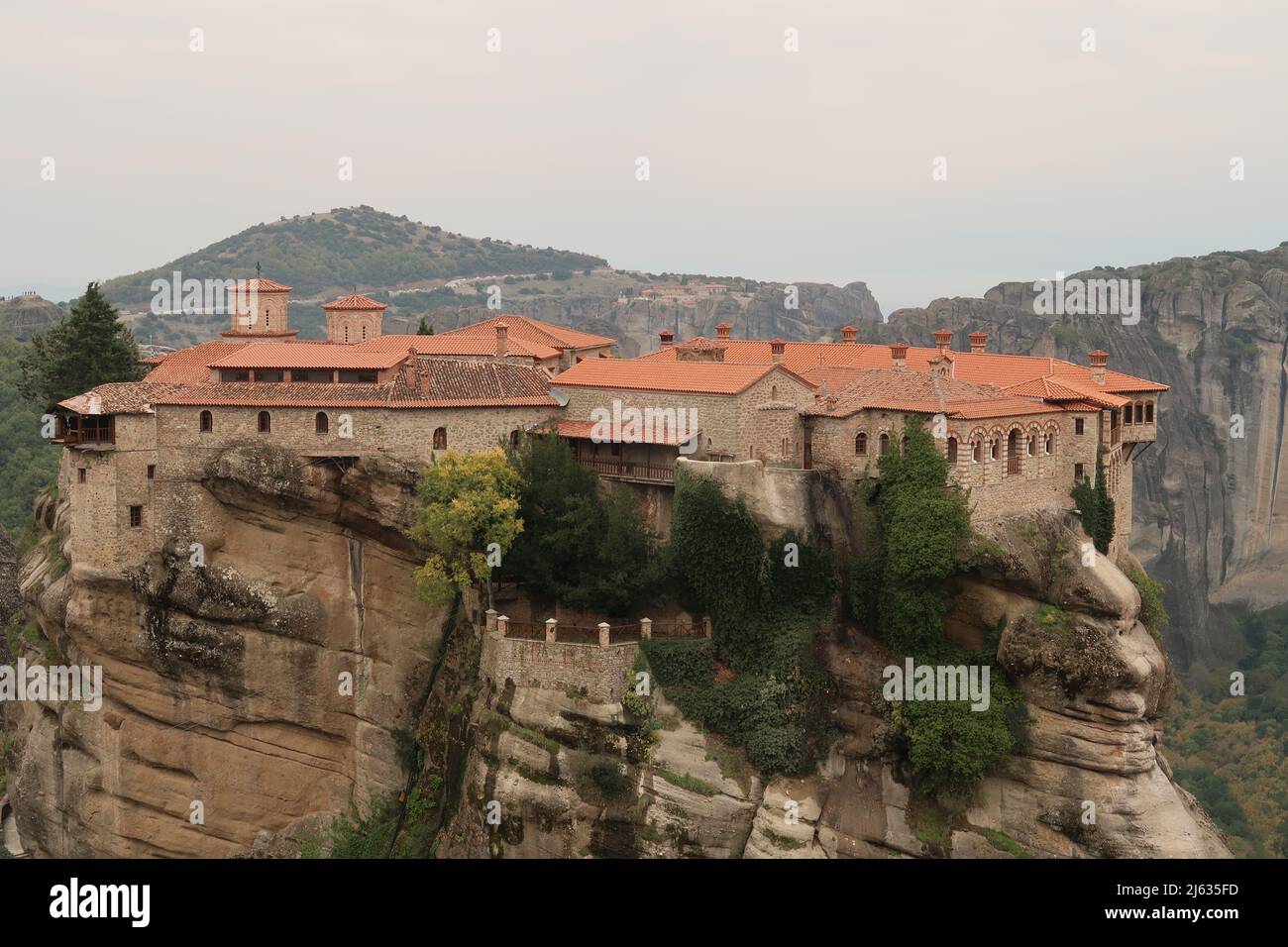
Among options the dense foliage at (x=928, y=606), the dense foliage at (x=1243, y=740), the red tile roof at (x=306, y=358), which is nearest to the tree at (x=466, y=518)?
the red tile roof at (x=306, y=358)

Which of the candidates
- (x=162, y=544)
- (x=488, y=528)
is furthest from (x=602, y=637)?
(x=162, y=544)

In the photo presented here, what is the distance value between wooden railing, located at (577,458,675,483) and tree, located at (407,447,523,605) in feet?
9.66

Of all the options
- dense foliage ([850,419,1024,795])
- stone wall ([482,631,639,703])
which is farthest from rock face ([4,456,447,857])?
dense foliage ([850,419,1024,795])

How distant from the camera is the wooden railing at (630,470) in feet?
155

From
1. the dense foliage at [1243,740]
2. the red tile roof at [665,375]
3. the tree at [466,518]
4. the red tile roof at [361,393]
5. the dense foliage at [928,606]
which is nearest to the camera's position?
the dense foliage at [928,606]

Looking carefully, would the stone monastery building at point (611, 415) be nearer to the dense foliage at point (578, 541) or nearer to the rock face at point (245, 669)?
the rock face at point (245, 669)

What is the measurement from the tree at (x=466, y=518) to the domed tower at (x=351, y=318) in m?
14.4

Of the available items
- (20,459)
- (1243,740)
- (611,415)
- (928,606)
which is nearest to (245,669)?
(611,415)

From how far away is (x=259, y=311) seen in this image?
196ft

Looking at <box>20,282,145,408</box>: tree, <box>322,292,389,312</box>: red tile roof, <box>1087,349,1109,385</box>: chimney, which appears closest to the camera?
<box>1087,349,1109,385</box>: chimney

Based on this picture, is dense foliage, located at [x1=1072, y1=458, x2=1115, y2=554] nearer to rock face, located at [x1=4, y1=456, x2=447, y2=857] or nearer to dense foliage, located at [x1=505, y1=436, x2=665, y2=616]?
dense foliage, located at [x1=505, y1=436, x2=665, y2=616]

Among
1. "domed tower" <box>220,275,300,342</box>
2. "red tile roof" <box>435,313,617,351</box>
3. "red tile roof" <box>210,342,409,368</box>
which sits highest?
"domed tower" <box>220,275,300,342</box>

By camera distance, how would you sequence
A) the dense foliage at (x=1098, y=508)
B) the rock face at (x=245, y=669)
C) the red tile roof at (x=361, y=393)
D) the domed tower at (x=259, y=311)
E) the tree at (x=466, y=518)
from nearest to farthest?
1. the tree at (x=466, y=518)
2. the dense foliage at (x=1098, y=508)
3. the red tile roof at (x=361, y=393)
4. the rock face at (x=245, y=669)
5. the domed tower at (x=259, y=311)

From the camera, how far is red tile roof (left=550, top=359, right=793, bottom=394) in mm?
46656
